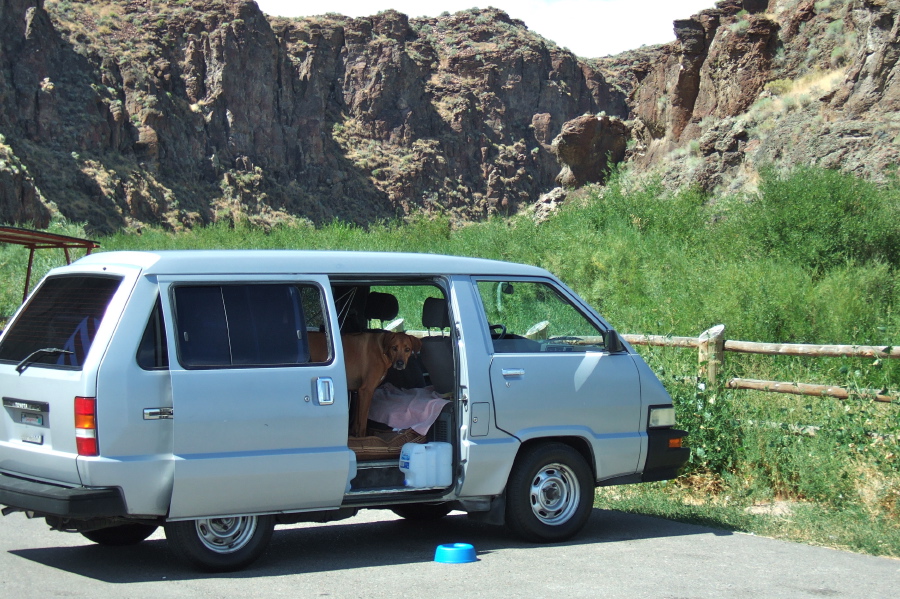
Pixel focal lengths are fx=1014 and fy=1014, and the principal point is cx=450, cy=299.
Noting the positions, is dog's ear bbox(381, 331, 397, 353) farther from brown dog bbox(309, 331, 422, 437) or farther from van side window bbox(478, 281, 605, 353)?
van side window bbox(478, 281, 605, 353)

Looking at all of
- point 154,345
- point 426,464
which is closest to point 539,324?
point 426,464

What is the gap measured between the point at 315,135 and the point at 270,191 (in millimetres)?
13785

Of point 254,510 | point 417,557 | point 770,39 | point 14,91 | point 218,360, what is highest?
point 14,91

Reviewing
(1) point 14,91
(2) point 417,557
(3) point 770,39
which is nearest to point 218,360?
(2) point 417,557

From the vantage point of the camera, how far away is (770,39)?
4128 cm

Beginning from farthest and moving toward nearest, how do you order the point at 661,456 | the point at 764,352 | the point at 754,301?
the point at 754,301, the point at 764,352, the point at 661,456

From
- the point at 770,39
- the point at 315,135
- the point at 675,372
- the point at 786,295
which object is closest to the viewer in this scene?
the point at 675,372

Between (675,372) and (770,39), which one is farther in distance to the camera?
(770,39)

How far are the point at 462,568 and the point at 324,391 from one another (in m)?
1.46

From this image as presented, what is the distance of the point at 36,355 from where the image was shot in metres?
6.21

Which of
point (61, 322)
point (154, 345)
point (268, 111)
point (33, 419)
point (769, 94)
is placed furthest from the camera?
point (268, 111)

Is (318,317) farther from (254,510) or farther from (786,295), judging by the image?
(786,295)

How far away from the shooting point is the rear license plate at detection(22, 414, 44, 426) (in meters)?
6.04

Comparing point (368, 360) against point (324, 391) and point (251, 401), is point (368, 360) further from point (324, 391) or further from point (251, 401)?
point (251, 401)
